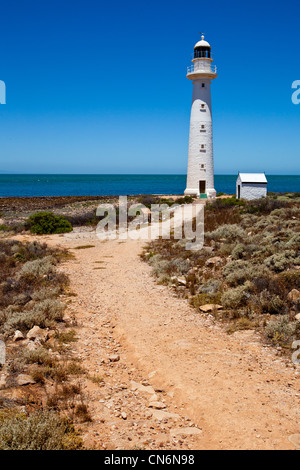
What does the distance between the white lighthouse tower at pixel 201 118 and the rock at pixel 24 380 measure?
27169 millimetres

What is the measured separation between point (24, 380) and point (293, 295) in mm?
5909

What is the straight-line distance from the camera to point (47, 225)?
68.5ft

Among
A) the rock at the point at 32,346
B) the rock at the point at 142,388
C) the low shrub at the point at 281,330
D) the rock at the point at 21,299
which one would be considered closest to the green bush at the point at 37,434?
the rock at the point at 142,388

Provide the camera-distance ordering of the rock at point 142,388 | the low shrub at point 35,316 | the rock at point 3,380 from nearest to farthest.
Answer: the rock at point 3,380
the rock at point 142,388
the low shrub at point 35,316

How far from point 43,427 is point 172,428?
1.58 m

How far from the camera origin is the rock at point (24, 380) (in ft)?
17.1

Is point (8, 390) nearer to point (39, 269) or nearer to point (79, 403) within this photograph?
point (79, 403)

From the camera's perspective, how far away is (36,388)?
17.1 feet

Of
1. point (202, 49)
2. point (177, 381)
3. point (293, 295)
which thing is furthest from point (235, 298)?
point (202, 49)

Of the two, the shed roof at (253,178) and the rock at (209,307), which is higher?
the shed roof at (253,178)

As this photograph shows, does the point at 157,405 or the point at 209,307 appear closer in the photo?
the point at 157,405

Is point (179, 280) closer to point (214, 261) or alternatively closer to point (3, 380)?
point (214, 261)

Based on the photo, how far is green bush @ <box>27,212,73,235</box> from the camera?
2055 centimetres

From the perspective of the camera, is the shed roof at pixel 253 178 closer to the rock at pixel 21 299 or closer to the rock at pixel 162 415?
the rock at pixel 21 299
